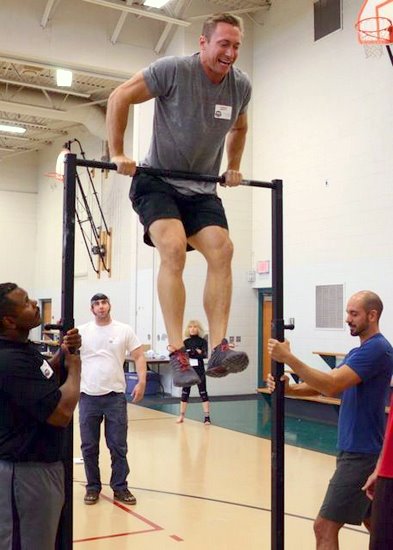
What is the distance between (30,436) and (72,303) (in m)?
0.62

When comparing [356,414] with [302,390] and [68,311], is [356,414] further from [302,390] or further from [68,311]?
[68,311]

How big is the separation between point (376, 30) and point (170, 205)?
5578 mm

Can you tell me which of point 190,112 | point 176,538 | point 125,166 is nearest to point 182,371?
point 125,166

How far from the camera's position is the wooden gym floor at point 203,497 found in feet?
15.3

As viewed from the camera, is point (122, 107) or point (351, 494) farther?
point (351, 494)

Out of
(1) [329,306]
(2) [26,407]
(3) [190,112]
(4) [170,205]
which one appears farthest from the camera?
(1) [329,306]

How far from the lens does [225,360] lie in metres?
3.07

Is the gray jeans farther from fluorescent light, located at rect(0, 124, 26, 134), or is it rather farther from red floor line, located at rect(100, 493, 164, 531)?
fluorescent light, located at rect(0, 124, 26, 134)

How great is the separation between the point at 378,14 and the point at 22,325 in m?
6.39

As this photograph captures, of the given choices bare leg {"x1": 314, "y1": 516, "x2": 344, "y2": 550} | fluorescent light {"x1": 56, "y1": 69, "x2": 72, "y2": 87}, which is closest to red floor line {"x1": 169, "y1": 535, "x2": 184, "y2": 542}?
bare leg {"x1": 314, "y1": 516, "x2": 344, "y2": 550}

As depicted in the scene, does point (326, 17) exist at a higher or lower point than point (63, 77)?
higher

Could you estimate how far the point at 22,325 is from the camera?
301 centimetres

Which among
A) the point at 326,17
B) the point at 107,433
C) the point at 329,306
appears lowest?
the point at 107,433

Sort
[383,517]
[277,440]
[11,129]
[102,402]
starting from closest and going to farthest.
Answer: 1. [383,517]
2. [277,440]
3. [102,402]
4. [11,129]
